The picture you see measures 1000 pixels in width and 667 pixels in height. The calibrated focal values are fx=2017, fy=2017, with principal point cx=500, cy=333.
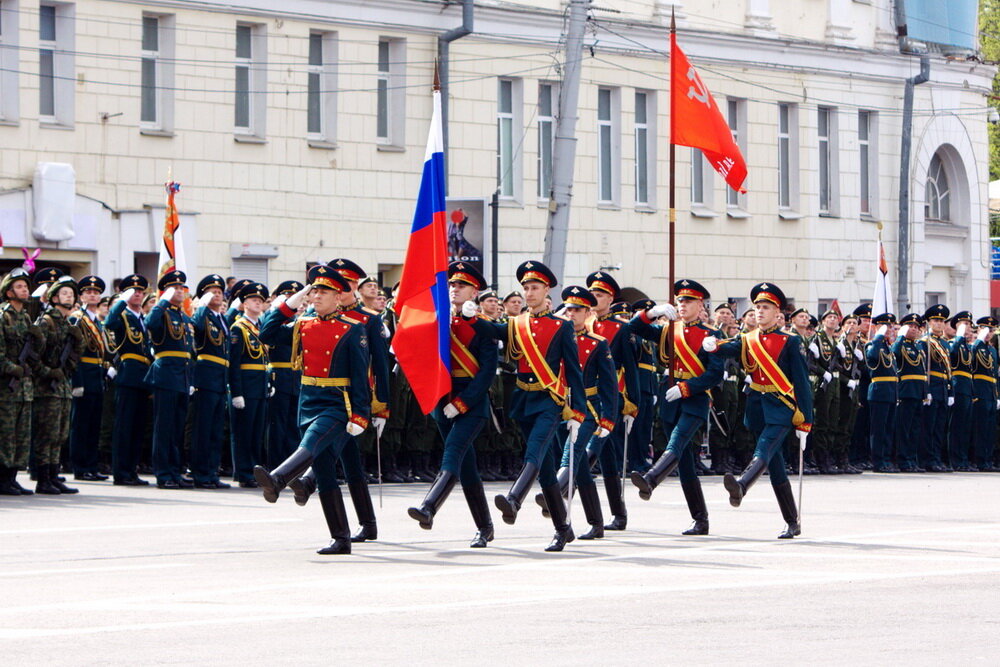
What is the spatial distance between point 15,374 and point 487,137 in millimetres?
15998

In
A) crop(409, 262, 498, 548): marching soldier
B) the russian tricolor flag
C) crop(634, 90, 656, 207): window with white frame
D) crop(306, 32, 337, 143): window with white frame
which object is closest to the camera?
crop(409, 262, 498, 548): marching soldier

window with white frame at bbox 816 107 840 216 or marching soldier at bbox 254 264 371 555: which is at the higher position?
window with white frame at bbox 816 107 840 216

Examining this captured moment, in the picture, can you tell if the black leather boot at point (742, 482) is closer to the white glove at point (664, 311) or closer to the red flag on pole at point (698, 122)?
the white glove at point (664, 311)

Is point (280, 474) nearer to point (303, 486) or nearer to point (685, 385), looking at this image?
point (303, 486)

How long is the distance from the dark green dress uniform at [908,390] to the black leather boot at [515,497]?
1267 centimetres

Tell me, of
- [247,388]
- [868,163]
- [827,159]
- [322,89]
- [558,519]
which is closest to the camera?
[558,519]

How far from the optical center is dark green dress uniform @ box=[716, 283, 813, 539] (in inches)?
563

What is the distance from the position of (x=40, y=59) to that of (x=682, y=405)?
14.2 metres

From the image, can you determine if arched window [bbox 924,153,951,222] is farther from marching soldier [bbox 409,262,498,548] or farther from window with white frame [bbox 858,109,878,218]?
marching soldier [bbox 409,262,498,548]

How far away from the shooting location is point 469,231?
2819 centimetres

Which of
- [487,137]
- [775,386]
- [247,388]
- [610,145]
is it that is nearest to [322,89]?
[487,137]

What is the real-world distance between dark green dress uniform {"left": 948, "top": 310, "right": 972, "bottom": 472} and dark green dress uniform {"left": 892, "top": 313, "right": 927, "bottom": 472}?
0.78 meters

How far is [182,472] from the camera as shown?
62.9 feet

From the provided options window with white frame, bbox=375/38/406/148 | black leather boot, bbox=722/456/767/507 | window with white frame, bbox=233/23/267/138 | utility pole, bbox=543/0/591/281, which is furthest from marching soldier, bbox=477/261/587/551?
window with white frame, bbox=375/38/406/148
